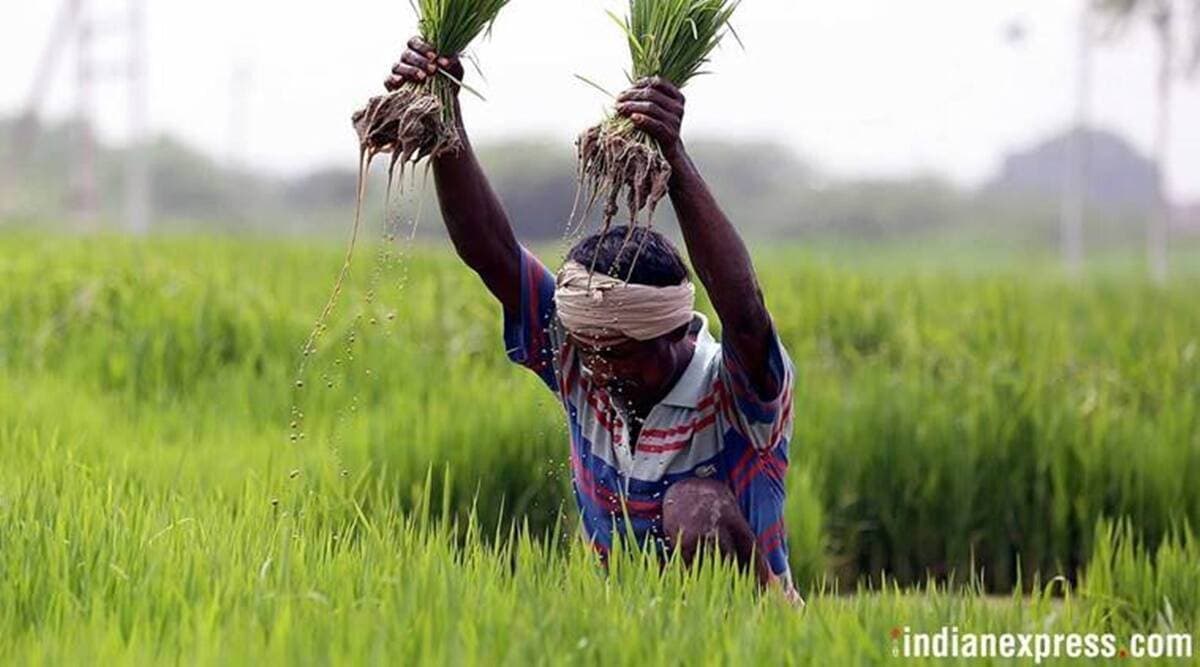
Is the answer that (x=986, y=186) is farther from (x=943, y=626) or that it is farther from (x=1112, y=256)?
(x=943, y=626)

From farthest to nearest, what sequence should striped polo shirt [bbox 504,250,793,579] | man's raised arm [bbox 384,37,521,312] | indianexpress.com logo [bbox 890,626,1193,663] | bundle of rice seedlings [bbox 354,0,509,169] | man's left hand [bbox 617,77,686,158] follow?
striped polo shirt [bbox 504,250,793,579], man's raised arm [bbox 384,37,521,312], bundle of rice seedlings [bbox 354,0,509,169], man's left hand [bbox 617,77,686,158], indianexpress.com logo [bbox 890,626,1193,663]

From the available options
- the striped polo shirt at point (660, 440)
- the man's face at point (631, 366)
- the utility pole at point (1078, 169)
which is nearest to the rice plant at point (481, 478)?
the striped polo shirt at point (660, 440)

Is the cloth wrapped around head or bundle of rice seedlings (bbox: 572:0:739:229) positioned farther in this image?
the cloth wrapped around head

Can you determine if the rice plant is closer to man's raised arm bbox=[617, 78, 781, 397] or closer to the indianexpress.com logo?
the indianexpress.com logo

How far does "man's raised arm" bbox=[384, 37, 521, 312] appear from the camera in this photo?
9.10ft

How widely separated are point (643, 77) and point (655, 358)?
1.47 feet

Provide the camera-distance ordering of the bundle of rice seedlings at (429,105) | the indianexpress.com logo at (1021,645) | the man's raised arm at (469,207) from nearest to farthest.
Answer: the indianexpress.com logo at (1021,645), the bundle of rice seedlings at (429,105), the man's raised arm at (469,207)

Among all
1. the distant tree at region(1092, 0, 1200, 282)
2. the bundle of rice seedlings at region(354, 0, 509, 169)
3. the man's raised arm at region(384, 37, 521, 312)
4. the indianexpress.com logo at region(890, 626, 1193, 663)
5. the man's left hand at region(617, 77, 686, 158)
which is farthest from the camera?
the distant tree at region(1092, 0, 1200, 282)

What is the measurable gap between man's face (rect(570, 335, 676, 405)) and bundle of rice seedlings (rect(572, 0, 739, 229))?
24 centimetres

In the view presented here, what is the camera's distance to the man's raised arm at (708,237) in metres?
2.58

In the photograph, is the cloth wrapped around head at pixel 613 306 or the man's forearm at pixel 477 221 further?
the man's forearm at pixel 477 221

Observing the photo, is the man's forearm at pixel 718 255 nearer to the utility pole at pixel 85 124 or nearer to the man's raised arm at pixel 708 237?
the man's raised arm at pixel 708 237

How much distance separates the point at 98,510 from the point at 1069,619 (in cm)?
144

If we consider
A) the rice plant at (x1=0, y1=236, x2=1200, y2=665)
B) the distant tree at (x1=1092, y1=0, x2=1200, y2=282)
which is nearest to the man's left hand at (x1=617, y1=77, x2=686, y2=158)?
the rice plant at (x1=0, y1=236, x2=1200, y2=665)
